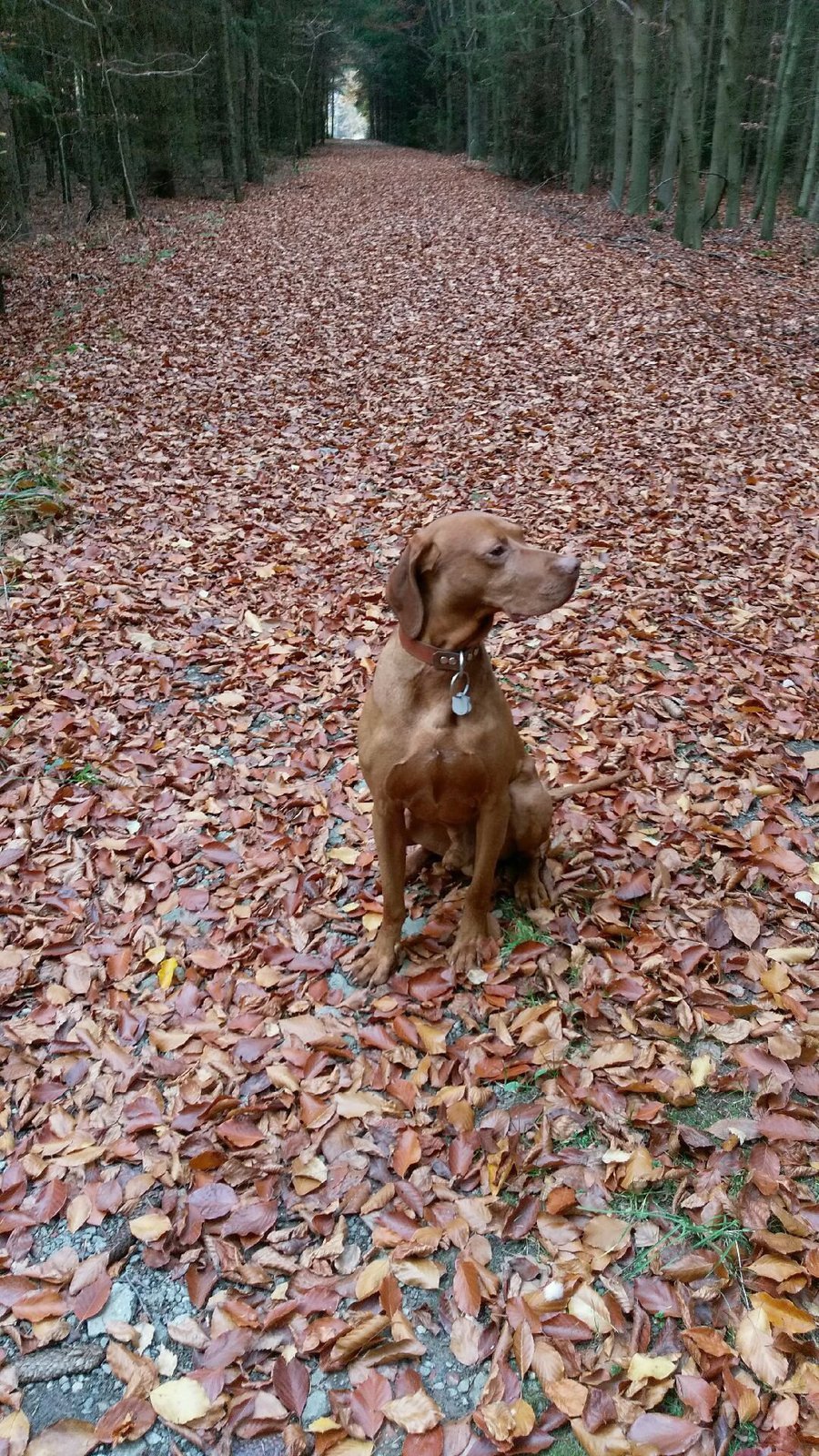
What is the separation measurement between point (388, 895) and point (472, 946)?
17.1 inches

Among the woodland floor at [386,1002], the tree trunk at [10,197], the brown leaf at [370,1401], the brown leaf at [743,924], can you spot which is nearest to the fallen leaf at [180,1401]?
the woodland floor at [386,1002]

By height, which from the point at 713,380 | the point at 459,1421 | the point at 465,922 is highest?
the point at 713,380

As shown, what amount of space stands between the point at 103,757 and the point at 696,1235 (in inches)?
154

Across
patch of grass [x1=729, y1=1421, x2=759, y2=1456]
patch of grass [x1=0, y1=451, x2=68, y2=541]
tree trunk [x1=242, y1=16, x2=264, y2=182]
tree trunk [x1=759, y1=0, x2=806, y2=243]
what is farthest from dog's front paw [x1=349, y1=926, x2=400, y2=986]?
tree trunk [x1=242, y1=16, x2=264, y2=182]

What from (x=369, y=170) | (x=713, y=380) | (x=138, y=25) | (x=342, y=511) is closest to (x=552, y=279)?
(x=713, y=380)

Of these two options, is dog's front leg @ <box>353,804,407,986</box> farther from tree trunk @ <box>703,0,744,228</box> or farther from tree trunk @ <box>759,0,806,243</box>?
tree trunk @ <box>759,0,806,243</box>

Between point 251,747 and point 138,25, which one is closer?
point 251,747

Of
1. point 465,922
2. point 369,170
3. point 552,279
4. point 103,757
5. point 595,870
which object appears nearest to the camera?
point 465,922

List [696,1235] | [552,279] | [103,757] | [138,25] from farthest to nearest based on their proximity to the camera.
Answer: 1. [138,25]
2. [552,279]
3. [103,757]
4. [696,1235]

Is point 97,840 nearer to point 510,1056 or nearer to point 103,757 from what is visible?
point 103,757

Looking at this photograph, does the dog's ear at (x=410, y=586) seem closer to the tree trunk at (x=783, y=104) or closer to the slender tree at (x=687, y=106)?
the slender tree at (x=687, y=106)

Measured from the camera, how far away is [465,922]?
3533 millimetres

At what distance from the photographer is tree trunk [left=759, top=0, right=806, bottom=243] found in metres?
15.5

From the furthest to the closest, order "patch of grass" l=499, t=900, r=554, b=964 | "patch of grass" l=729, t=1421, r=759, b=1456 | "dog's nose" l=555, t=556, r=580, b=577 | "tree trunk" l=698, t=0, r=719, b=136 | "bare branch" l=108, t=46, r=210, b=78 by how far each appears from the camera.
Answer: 1. "tree trunk" l=698, t=0, r=719, b=136
2. "bare branch" l=108, t=46, r=210, b=78
3. "patch of grass" l=499, t=900, r=554, b=964
4. "dog's nose" l=555, t=556, r=580, b=577
5. "patch of grass" l=729, t=1421, r=759, b=1456
